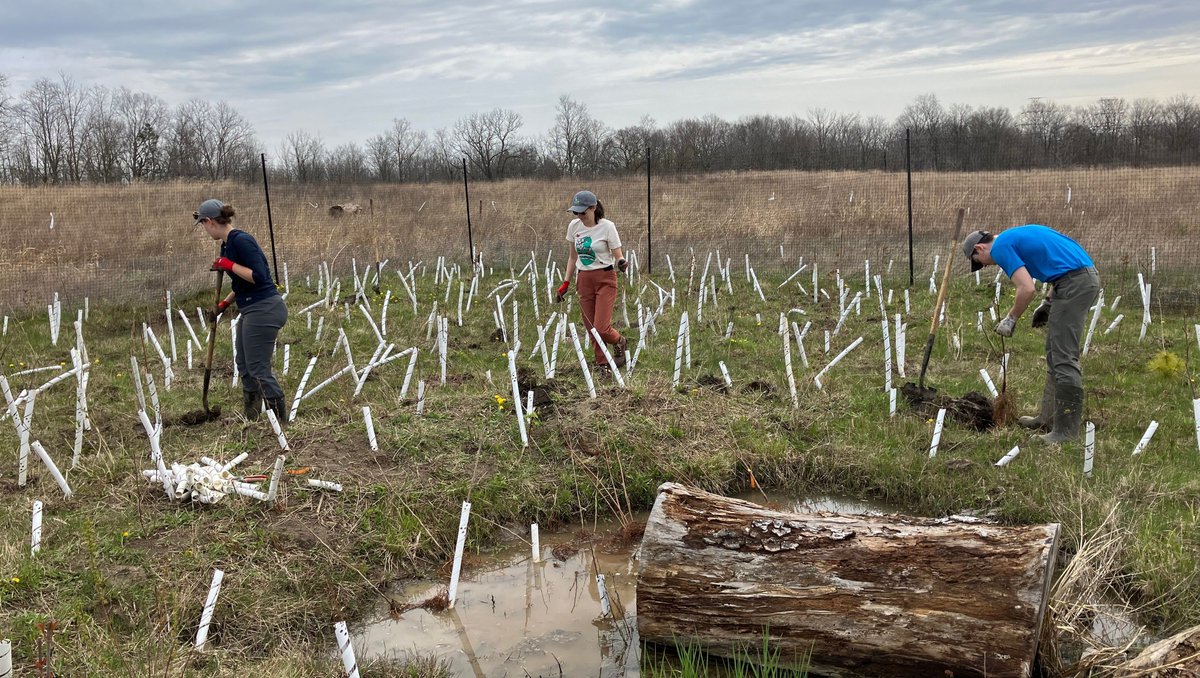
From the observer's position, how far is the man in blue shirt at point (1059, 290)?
15.8 feet

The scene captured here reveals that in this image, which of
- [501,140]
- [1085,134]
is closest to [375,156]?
[501,140]

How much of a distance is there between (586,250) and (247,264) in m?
2.53

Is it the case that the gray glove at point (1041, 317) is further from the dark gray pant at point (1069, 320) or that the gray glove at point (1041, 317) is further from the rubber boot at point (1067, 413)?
the rubber boot at point (1067, 413)

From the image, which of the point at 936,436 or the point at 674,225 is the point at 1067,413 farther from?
the point at 674,225

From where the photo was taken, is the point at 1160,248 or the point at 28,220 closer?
the point at 1160,248

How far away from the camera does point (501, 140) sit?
4078 centimetres

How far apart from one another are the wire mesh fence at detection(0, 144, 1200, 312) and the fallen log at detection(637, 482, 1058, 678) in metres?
7.79

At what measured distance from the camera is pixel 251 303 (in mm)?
5410

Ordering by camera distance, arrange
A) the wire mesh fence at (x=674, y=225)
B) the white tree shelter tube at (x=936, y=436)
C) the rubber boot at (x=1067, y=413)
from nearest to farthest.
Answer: the white tree shelter tube at (x=936, y=436), the rubber boot at (x=1067, y=413), the wire mesh fence at (x=674, y=225)

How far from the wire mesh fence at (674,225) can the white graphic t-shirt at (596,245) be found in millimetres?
3962

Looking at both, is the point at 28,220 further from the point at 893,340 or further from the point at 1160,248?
the point at 1160,248

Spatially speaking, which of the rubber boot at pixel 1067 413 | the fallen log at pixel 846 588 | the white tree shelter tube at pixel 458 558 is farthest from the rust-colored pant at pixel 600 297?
the fallen log at pixel 846 588

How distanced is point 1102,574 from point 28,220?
737 inches

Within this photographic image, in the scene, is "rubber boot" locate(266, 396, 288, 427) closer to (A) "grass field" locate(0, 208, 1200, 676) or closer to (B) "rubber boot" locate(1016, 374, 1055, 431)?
(A) "grass field" locate(0, 208, 1200, 676)
